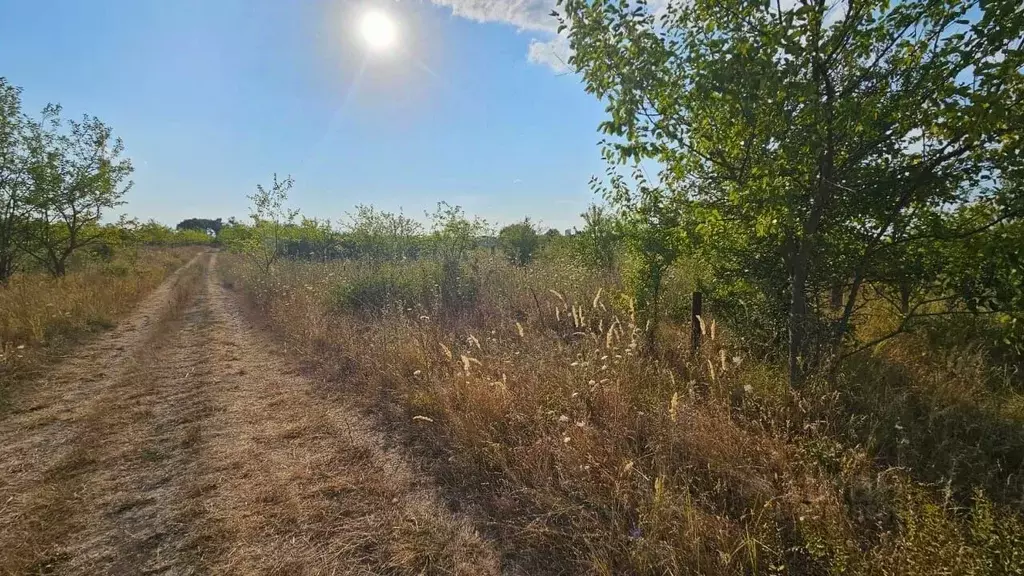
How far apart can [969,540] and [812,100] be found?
9.31 feet

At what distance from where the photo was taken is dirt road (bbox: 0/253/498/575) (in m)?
2.35

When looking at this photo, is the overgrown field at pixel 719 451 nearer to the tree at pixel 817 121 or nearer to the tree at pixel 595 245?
the tree at pixel 817 121

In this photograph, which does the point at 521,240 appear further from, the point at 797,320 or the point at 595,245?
the point at 797,320

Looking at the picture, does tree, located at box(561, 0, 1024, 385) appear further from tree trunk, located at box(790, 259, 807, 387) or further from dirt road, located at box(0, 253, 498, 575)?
dirt road, located at box(0, 253, 498, 575)

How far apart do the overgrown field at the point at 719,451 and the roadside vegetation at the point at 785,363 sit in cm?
2

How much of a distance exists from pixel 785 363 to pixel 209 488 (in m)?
5.49

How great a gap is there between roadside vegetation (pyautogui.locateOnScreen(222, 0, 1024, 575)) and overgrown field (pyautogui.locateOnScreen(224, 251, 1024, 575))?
20 mm

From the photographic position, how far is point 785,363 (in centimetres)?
438

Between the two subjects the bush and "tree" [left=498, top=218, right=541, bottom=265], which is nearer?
the bush

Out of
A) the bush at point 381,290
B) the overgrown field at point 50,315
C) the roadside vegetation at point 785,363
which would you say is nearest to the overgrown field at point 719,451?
the roadside vegetation at point 785,363

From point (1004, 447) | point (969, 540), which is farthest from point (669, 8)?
point (1004, 447)

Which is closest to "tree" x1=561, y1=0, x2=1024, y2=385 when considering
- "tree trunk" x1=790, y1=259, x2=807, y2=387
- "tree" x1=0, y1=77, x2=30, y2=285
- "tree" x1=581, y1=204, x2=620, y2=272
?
"tree trunk" x1=790, y1=259, x2=807, y2=387

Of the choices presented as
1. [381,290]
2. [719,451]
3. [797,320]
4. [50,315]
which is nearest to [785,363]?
[797,320]

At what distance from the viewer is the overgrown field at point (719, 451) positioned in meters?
2.06
